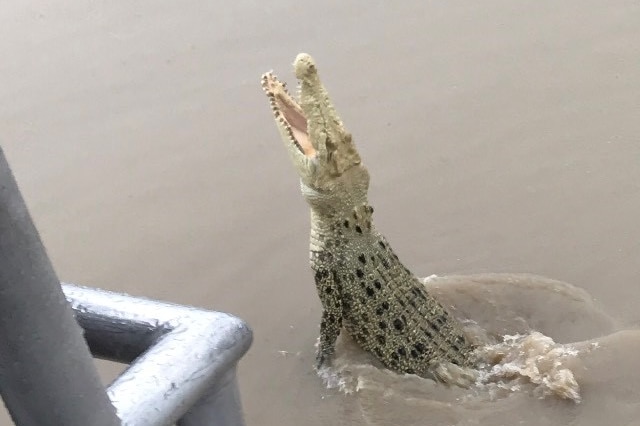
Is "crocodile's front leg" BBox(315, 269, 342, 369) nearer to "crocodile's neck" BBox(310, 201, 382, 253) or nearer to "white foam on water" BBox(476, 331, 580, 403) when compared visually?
"crocodile's neck" BBox(310, 201, 382, 253)

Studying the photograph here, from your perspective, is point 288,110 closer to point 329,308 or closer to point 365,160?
point 329,308

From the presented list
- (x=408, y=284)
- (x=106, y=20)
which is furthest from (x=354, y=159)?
(x=106, y=20)

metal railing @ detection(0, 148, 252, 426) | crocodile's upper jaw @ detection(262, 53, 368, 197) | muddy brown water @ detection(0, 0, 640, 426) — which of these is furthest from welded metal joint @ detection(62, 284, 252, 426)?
muddy brown water @ detection(0, 0, 640, 426)

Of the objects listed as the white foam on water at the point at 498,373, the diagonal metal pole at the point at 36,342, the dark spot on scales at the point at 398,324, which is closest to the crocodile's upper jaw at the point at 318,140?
the dark spot on scales at the point at 398,324

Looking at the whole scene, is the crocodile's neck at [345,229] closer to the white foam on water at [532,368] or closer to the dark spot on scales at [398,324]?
the dark spot on scales at [398,324]

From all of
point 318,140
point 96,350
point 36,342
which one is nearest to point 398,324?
point 318,140

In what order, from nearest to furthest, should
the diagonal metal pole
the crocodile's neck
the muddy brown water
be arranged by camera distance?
the diagonal metal pole → the crocodile's neck → the muddy brown water
